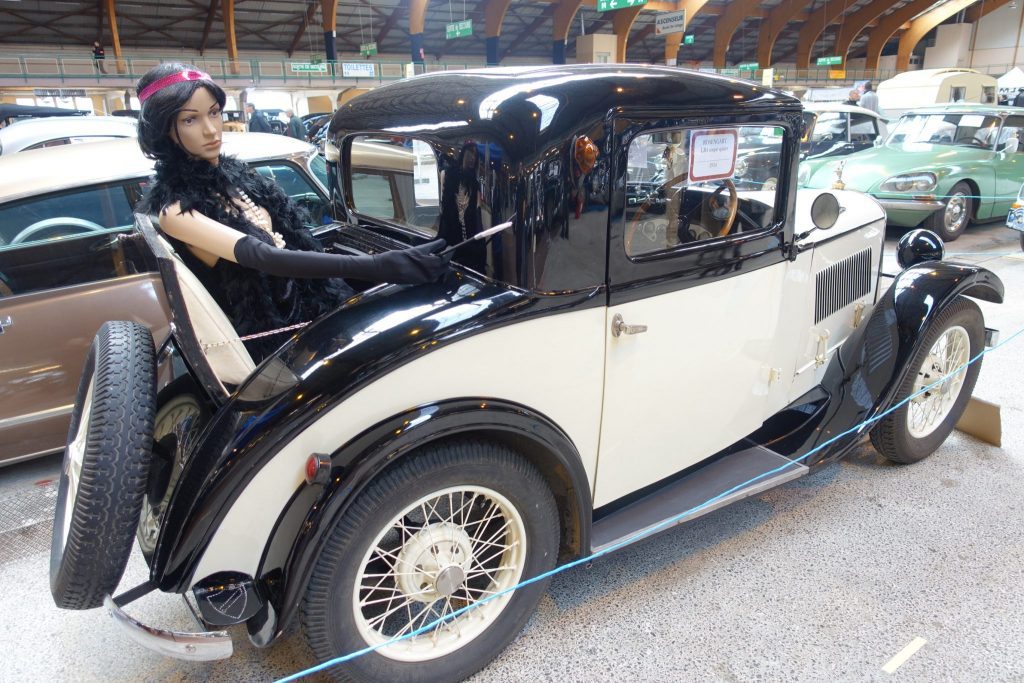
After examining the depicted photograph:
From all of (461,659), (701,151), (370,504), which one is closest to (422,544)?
(370,504)

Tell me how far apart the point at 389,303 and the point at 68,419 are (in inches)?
93.8

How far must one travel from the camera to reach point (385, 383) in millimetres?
1690

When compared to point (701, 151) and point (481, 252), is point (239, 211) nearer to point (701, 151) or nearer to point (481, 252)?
point (481, 252)

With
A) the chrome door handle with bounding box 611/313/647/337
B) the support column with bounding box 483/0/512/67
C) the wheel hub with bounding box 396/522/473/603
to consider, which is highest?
the support column with bounding box 483/0/512/67

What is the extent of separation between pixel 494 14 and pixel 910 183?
75.0 feet

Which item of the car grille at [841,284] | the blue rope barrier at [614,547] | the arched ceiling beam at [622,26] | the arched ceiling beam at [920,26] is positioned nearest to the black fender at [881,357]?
the blue rope barrier at [614,547]

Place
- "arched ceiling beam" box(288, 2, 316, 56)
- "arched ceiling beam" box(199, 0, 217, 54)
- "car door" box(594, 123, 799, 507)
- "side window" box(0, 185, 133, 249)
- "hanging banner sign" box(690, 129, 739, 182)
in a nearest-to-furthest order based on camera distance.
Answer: "car door" box(594, 123, 799, 507)
"hanging banner sign" box(690, 129, 739, 182)
"side window" box(0, 185, 133, 249)
"arched ceiling beam" box(199, 0, 217, 54)
"arched ceiling beam" box(288, 2, 316, 56)

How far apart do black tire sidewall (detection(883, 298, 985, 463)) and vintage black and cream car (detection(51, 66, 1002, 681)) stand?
617mm

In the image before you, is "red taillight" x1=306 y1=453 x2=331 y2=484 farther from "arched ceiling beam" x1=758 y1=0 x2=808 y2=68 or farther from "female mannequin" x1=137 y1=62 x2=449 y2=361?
"arched ceiling beam" x1=758 y1=0 x2=808 y2=68

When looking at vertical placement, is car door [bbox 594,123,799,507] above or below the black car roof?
below

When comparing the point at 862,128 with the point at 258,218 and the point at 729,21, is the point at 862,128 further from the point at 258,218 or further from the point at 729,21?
the point at 729,21

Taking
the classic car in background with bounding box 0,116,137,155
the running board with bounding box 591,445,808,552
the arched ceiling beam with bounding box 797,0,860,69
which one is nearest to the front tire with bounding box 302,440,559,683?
the running board with bounding box 591,445,808,552

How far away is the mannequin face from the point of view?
6.53 feet

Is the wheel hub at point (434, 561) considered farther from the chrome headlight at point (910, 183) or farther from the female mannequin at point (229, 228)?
the chrome headlight at point (910, 183)
